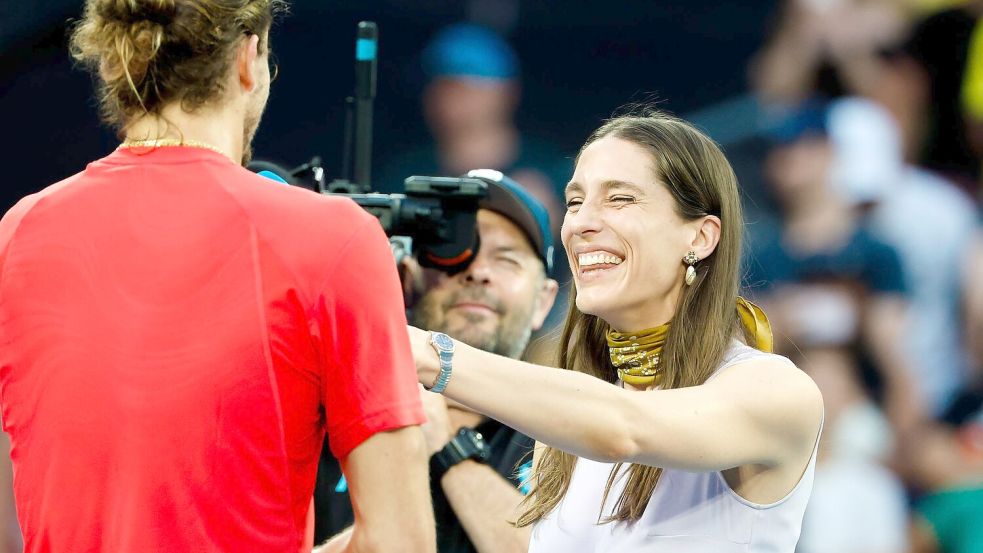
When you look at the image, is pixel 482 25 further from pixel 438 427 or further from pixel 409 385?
pixel 409 385

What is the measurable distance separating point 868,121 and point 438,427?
8.92 feet

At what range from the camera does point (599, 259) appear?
6.82 feet

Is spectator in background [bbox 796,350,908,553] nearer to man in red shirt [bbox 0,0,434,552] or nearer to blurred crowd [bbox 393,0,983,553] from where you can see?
blurred crowd [bbox 393,0,983,553]

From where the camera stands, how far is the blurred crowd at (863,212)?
438 centimetres

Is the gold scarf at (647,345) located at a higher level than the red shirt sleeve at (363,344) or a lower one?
lower

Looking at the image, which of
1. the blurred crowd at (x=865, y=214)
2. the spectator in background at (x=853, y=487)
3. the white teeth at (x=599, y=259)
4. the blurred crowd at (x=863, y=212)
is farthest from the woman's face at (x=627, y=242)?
the spectator in background at (x=853, y=487)

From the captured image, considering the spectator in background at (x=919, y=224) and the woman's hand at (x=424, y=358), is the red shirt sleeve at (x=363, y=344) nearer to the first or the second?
the woman's hand at (x=424, y=358)

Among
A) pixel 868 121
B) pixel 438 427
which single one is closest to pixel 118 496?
pixel 438 427

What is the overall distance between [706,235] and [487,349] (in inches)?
37.4

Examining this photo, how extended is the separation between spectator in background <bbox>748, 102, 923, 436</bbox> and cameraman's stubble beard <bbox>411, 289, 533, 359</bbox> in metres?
1.77

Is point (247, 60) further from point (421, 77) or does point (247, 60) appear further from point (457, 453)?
point (421, 77)

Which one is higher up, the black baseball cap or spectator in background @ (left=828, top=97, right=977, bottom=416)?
the black baseball cap

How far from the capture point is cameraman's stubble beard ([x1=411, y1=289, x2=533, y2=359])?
2.96 metres

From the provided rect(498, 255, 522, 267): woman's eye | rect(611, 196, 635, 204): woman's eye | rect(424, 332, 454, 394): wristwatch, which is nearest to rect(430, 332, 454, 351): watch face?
rect(424, 332, 454, 394): wristwatch
